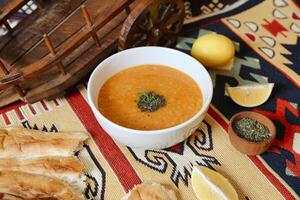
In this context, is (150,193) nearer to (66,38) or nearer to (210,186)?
(210,186)

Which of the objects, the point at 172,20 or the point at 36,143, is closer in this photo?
the point at 36,143

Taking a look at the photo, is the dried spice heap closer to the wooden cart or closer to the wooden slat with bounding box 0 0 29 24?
the wooden cart

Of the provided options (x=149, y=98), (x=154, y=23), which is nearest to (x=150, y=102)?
(x=149, y=98)

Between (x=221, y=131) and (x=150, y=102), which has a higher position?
(x=150, y=102)

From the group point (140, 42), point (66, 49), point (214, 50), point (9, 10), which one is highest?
point (9, 10)

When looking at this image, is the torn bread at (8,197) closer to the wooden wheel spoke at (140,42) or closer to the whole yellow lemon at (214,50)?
the wooden wheel spoke at (140,42)

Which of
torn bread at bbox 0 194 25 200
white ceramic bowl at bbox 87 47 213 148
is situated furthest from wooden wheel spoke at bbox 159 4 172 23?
torn bread at bbox 0 194 25 200

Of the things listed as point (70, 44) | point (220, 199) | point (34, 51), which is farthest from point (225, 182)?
point (34, 51)
